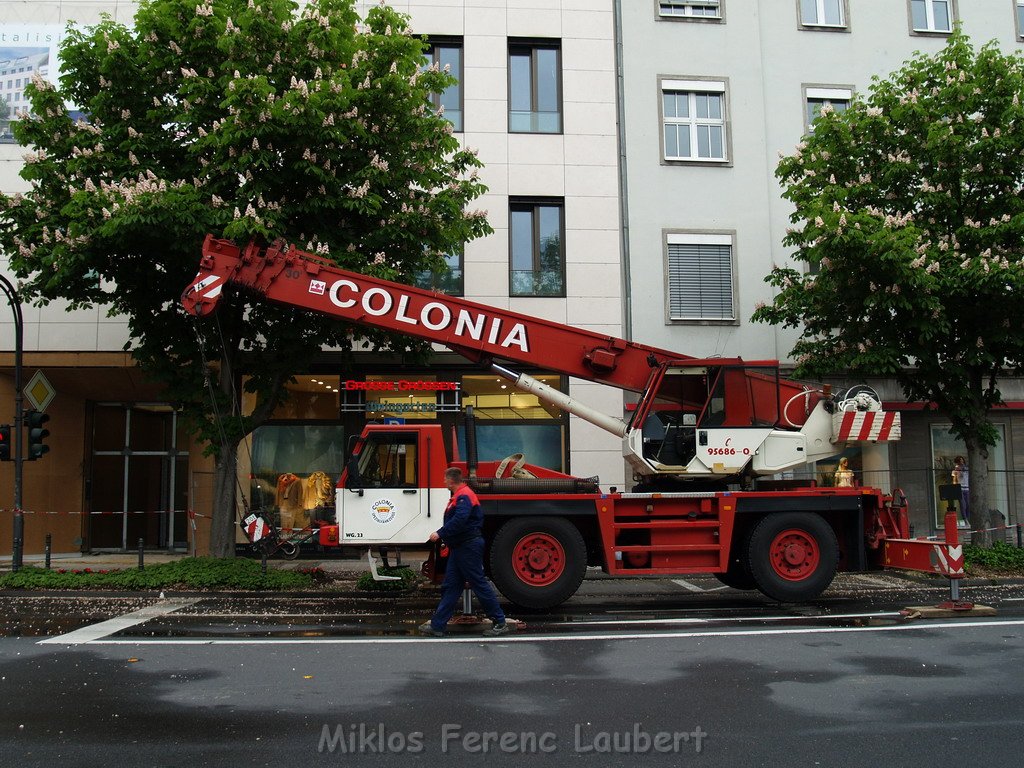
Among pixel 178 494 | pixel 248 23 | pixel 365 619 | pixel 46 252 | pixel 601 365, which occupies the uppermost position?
pixel 248 23

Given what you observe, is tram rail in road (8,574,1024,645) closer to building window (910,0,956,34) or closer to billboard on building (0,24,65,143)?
billboard on building (0,24,65,143)

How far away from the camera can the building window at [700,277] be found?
57.9 ft

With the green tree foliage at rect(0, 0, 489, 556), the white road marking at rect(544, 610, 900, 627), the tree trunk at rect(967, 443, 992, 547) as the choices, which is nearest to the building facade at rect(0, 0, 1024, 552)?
the tree trunk at rect(967, 443, 992, 547)

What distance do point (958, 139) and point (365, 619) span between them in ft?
37.0

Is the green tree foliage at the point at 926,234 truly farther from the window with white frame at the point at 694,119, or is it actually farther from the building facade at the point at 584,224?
the window with white frame at the point at 694,119

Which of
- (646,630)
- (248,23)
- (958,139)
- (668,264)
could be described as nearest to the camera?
(646,630)

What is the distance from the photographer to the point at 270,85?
479 inches

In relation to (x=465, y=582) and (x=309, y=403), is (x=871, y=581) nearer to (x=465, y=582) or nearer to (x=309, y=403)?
(x=465, y=582)

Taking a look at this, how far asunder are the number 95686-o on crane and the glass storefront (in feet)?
19.1

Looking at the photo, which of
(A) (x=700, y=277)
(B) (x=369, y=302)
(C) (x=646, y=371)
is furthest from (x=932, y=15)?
(B) (x=369, y=302)

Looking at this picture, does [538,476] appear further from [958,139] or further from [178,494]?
[178,494]

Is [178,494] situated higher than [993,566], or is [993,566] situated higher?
[178,494]

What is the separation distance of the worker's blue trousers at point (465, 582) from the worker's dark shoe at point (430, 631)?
0.10ft

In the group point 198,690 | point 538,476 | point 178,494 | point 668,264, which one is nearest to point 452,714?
point 198,690
